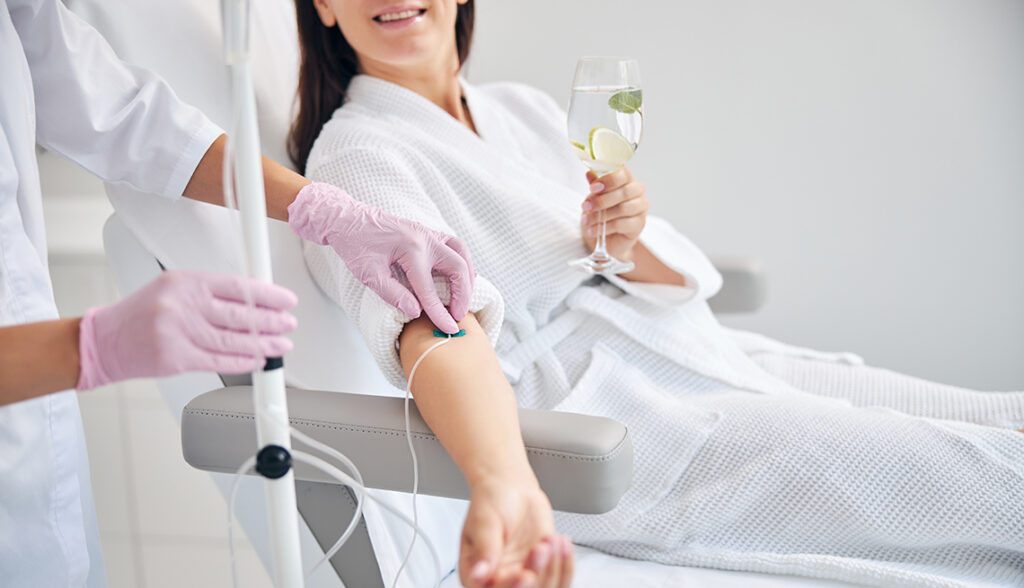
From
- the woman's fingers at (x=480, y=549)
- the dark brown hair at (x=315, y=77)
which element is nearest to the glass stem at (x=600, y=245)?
the dark brown hair at (x=315, y=77)

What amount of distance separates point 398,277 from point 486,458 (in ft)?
1.00

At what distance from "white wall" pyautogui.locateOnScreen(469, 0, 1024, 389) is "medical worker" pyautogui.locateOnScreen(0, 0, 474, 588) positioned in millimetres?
1276

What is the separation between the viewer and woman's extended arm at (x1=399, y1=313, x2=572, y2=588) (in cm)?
63

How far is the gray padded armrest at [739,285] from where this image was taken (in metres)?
1.65

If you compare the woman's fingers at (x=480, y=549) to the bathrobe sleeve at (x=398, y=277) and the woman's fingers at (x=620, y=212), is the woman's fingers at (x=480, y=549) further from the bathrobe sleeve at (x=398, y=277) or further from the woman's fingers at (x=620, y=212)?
the woman's fingers at (x=620, y=212)

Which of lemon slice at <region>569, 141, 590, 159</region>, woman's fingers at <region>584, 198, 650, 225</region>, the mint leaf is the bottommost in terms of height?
woman's fingers at <region>584, 198, 650, 225</region>

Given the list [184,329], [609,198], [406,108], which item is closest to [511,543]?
[184,329]

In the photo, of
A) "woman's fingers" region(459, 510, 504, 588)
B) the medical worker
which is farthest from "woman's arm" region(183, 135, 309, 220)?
"woman's fingers" region(459, 510, 504, 588)

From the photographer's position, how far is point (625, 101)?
1114mm

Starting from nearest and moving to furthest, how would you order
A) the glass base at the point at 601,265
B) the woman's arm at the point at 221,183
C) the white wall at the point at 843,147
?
the woman's arm at the point at 221,183 < the glass base at the point at 601,265 < the white wall at the point at 843,147

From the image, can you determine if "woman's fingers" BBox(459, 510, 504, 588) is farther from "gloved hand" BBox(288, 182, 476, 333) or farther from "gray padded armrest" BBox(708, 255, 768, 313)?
"gray padded armrest" BBox(708, 255, 768, 313)

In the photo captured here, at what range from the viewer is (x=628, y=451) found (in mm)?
876

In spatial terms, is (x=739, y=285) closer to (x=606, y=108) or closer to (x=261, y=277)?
(x=606, y=108)

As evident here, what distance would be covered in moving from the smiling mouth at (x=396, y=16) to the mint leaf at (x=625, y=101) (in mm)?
428
